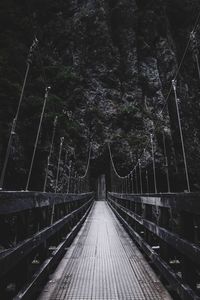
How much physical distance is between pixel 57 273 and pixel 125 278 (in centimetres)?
63

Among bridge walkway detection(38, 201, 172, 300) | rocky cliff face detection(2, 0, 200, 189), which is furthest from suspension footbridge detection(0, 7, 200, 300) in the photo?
rocky cliff face detection(2, 0, 200, 189)

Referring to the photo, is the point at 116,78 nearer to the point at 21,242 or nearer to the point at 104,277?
the point at 104,277

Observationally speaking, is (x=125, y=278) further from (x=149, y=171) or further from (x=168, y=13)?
(x=168, y=13)

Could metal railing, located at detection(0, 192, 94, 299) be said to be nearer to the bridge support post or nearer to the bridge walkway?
the bridge walkway

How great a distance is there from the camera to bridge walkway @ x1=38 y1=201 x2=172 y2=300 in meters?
2.01

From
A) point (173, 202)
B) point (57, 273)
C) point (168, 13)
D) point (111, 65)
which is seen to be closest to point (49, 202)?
point (57, 273)

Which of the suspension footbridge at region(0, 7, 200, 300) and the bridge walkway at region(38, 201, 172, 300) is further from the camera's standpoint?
the bridge walkway at region(38, 201, 172, 300)

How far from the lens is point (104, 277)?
2.45 metres

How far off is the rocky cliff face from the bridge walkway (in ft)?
55.2

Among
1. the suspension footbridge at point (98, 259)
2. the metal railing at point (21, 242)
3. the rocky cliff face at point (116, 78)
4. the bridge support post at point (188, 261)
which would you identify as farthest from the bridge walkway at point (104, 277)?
the rocky cliff face at point (116, 78)

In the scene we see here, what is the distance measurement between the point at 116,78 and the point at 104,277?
26.3m

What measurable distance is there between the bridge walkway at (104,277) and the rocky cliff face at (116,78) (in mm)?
16824

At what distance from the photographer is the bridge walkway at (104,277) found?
79.1 inches

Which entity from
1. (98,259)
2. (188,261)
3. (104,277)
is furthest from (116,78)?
(188,261)
